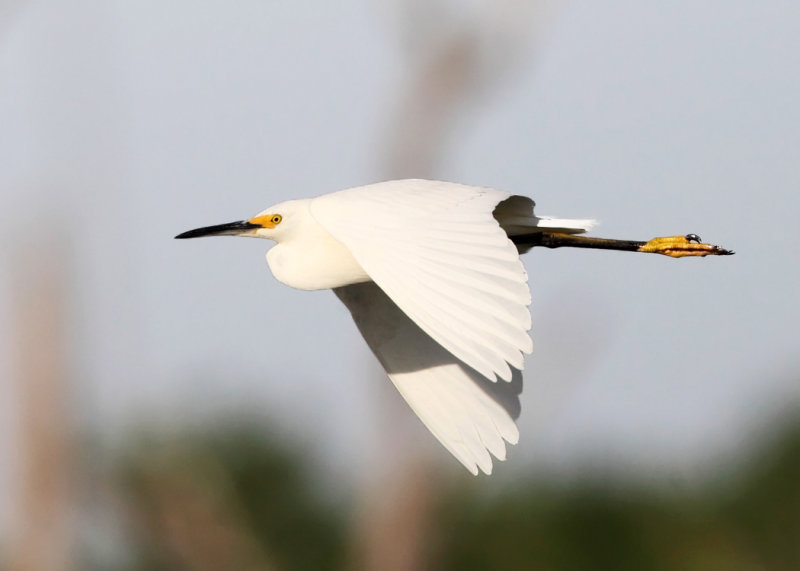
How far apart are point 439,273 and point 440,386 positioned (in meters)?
1.70

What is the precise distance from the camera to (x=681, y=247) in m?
7.20

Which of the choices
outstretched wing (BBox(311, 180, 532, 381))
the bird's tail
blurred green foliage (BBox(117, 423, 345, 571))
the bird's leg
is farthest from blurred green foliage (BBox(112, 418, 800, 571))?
outstretched wing (BBox(311, 180, 532, 381))

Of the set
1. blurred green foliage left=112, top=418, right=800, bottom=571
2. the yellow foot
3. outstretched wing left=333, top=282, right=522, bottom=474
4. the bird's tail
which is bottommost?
blurred green foliage left=112, top=418, right=800, bottom=571

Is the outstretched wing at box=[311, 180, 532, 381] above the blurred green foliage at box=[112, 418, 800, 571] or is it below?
above

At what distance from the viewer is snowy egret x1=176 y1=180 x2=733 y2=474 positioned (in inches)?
187

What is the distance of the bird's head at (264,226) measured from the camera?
21.1 feet

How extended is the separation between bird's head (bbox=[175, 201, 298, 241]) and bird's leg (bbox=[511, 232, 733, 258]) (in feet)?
4.21

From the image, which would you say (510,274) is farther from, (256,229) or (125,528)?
(125,528)

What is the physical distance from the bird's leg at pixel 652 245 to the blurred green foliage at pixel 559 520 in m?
8.53

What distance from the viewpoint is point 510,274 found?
4844 mm

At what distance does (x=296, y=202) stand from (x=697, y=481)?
19133 mm

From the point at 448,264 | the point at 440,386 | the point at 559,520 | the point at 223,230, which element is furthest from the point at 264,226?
the point at 559,520

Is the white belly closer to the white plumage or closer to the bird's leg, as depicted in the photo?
the white plumage

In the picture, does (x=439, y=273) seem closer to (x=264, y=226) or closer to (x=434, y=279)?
(x=434, y=279)
